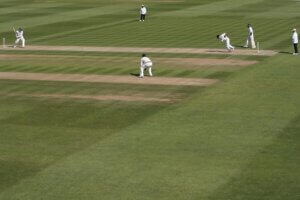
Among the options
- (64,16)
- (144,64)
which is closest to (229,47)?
(144,64)

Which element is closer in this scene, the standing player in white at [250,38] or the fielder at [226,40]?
the fielder at [226,40]

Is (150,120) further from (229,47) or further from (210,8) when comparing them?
(210,8)

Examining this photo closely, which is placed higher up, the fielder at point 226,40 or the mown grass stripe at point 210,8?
the mown grass stripe at point 210,8

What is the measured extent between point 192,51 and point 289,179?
2756 centimetres

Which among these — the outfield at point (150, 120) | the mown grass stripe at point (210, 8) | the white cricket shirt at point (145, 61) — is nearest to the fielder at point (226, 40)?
the outfield at point (150, 120)

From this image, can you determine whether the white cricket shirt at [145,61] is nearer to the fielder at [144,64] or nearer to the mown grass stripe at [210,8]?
the fielder at [144,64]

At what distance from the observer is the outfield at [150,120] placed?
19.2 m

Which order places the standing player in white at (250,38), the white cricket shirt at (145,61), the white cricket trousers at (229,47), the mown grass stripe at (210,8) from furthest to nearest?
the mown grass stripe at (210,8)
the standing player in white at (250,38)
the white cricket trousers at (229,47)
the white cricket shirt at (145,61)

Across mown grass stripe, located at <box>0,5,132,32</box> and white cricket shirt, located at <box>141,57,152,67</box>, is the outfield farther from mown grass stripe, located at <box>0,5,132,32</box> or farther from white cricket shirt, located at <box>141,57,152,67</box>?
mown grass stripe, located at <box>0,5,132,32</box>

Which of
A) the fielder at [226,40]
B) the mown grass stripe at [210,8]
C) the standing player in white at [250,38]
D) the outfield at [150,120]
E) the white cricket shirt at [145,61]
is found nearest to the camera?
the outfield at [150,120]

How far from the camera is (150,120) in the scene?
2641 centimetres

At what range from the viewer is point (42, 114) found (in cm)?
2778

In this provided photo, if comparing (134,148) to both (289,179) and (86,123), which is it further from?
(289,179)

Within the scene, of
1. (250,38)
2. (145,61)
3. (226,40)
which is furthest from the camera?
(250,38)
